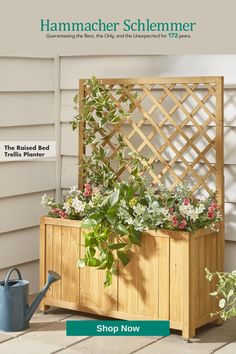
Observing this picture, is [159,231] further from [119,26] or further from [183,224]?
[119,26]

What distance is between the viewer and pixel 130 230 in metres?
3.66

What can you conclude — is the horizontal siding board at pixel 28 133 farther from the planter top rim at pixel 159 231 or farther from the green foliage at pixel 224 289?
the green foliage at pixel 224 289

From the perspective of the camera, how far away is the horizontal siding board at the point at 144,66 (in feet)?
12.8

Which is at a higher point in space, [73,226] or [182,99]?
[182,99]

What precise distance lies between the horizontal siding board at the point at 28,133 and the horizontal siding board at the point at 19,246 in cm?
53

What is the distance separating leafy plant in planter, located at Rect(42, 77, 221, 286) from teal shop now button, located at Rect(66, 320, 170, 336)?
210 mm

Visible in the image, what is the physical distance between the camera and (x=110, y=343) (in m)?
3.51

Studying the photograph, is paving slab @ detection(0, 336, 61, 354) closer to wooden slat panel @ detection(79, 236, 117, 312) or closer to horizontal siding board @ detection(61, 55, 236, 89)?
wooden slat panel @ detection(79, 236, 117, 312)

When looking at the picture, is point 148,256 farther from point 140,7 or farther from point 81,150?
→ point 140,7

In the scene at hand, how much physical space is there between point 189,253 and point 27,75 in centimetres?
146

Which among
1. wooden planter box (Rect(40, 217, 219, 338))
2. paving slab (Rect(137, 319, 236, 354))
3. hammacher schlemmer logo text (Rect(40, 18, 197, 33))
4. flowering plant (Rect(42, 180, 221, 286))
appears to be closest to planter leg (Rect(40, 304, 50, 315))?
wooden planter box (Rect(40, 217, 219, 338))

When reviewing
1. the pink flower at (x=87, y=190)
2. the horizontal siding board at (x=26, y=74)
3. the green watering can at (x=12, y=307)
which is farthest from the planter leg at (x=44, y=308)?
the horizontal siding board at (x=26, y=74)

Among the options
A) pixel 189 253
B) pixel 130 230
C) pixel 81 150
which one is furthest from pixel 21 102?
pixel 189 253

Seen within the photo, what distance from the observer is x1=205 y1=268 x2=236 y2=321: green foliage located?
3.54m
